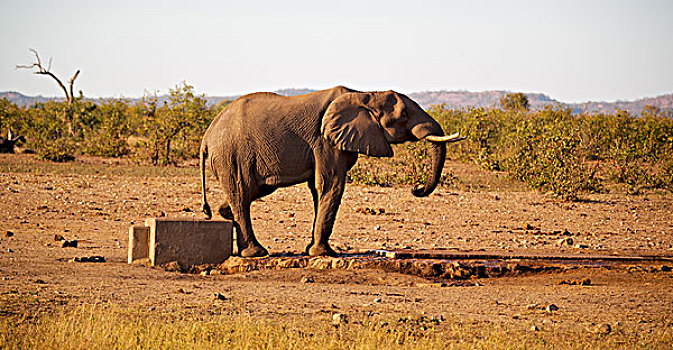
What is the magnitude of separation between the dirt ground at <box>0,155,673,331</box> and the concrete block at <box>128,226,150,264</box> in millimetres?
367

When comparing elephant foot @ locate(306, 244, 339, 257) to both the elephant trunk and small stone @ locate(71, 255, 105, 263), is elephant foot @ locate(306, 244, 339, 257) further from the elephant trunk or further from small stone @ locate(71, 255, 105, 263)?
small stone @ locate(71, 255, 105, 263)

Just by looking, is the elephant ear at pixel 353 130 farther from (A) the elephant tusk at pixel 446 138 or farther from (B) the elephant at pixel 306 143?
(A) the elephant tusk at pixel 446 138

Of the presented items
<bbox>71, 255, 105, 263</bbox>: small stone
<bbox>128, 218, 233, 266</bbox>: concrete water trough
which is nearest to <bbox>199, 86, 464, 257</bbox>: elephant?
<bbox>128, 218, 233, 266</bbox>: concrete water trough

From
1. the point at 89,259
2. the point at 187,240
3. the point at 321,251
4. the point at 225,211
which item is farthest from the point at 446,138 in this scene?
the point at 89,259

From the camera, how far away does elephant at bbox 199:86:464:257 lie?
1142cm

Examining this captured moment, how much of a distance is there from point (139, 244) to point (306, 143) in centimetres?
273

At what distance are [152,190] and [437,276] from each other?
37.8ft

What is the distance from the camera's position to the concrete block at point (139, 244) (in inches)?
448

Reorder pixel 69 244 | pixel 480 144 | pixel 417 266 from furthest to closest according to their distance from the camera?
pixel 480 144, pixel 69 244, pixel 417 266

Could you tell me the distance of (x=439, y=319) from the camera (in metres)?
8.19

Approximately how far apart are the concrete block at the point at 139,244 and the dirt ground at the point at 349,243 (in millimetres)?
367

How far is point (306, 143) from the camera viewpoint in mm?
11508

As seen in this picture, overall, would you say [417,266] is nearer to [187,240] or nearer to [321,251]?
[321,251]

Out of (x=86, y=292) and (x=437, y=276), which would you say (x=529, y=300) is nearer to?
(x=437, y=276)
